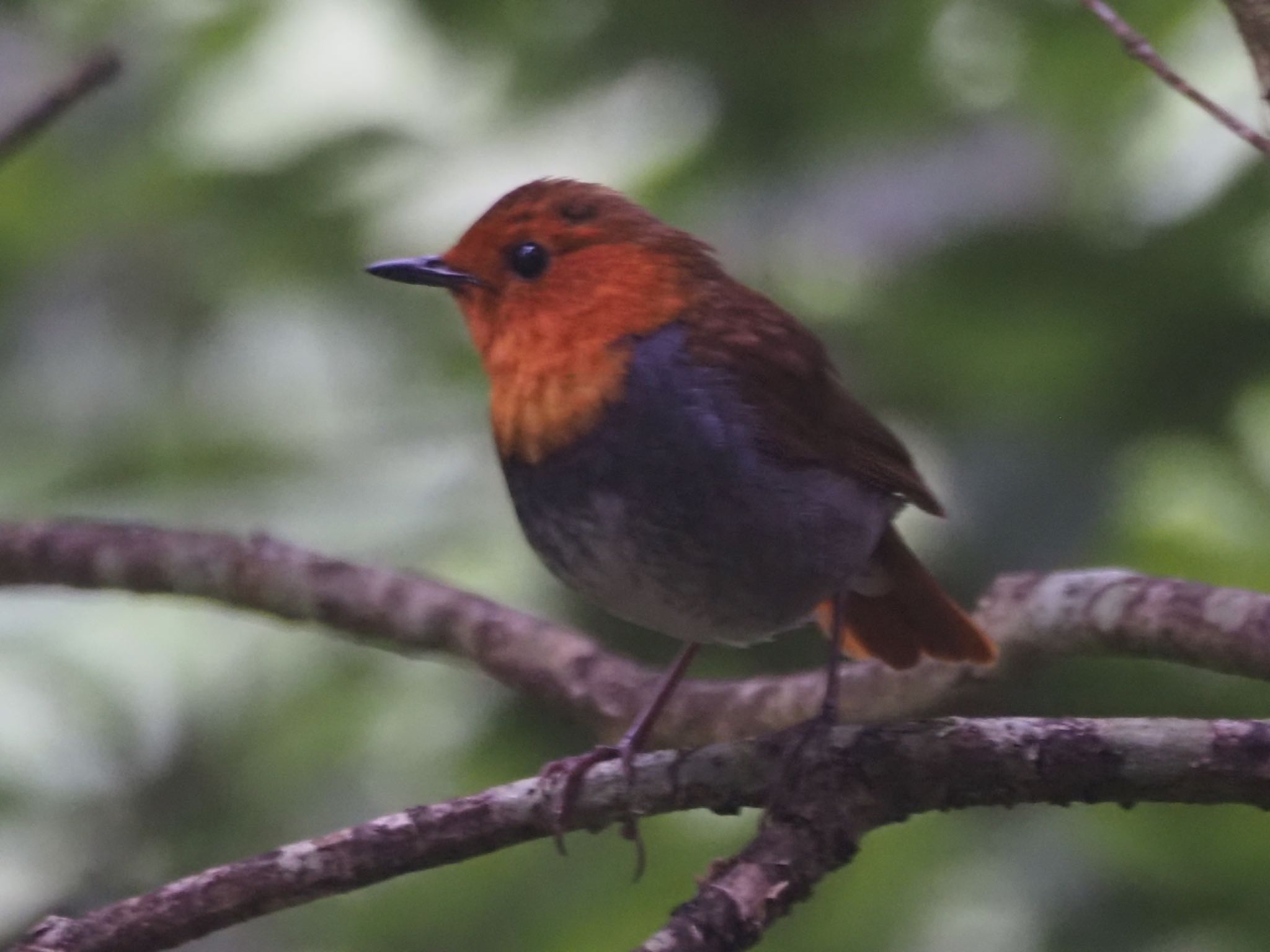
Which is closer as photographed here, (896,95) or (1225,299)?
(1225,299)

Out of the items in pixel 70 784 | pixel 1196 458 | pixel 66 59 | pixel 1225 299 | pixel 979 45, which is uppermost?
pixel 66 59

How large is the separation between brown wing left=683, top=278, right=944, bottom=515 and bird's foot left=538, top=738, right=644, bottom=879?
2.12 ft

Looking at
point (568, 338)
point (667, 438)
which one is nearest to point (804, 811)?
point (667, 438)

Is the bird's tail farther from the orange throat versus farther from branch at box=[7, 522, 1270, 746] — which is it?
the orange throat

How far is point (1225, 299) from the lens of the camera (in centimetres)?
344

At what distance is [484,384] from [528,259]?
2.84 feet

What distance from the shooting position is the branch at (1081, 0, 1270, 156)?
2504 mm

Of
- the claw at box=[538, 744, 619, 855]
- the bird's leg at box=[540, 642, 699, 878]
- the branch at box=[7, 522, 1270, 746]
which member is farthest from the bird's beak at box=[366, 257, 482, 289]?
the claw at box=[538, 744, 619, 855]

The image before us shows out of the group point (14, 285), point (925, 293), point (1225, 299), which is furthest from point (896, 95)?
point (14, 285)

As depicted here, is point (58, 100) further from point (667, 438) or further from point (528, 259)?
point (667, 438)

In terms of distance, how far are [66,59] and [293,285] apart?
3.15ft

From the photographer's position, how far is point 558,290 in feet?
11.0

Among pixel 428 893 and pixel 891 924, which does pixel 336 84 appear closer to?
pixel 428 893

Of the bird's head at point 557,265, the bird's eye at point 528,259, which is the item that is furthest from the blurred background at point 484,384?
the bird's eye at point 528,259
